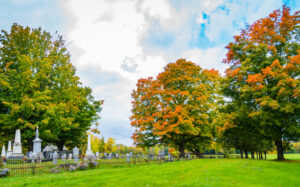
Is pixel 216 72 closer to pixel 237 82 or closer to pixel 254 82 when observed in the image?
pixel 237 82

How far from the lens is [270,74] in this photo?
1557cm

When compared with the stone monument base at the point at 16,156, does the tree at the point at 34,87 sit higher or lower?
higher

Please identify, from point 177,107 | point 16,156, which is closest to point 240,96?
point 177,107

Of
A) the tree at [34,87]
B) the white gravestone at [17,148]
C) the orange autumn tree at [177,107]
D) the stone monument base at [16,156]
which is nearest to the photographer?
the stone monument base at [16,156]

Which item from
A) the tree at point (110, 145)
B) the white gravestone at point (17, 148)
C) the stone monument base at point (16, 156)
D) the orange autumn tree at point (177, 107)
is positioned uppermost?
the orange autumn tree at point (177, 107)

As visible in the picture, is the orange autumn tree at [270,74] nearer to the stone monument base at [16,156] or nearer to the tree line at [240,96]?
the tree line at [240,96]

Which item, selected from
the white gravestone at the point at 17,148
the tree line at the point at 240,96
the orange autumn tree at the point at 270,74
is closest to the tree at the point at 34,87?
the white gravestone at the point at 17,148

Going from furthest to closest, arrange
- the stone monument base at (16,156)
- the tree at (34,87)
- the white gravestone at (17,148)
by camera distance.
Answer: the tree at (34,87) → the white gravestone at (17,148) → the stone monument base at (16,156)

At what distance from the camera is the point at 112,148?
58344 millimetres

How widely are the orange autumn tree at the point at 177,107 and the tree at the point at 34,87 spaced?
9.14 m

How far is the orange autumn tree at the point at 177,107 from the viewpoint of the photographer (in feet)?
73.5

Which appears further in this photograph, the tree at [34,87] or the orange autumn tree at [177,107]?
the orange autumn tree at [177,107]

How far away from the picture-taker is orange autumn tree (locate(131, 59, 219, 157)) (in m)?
22.4

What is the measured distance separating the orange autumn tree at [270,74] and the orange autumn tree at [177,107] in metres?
4.42
